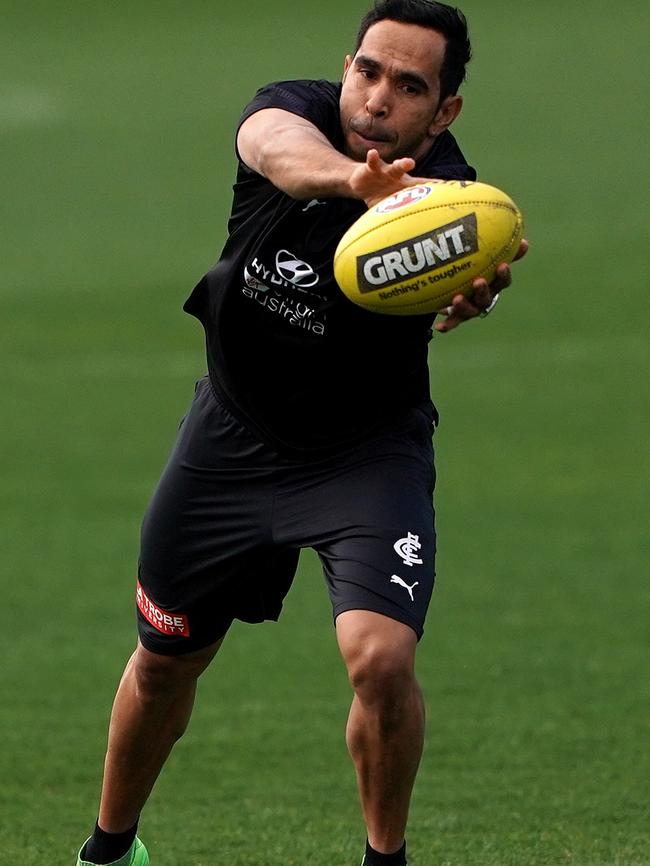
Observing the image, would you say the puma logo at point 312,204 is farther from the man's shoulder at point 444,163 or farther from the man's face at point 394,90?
the man's shoulder at point 444,163

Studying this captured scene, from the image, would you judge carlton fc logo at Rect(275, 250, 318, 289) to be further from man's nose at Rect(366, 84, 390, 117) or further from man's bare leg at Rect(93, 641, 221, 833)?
man's bare leg at Rect(93, 641, 221, 833)

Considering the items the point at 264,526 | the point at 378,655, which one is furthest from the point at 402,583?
the point at 264,526

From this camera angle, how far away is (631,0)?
32.8m

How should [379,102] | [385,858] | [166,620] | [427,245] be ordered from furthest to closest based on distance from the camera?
[166,620]
[385,858]
[379,102]
[427,245]

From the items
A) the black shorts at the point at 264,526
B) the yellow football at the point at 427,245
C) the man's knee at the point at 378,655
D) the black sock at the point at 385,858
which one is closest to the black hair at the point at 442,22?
the yellow football at the point at 427,245

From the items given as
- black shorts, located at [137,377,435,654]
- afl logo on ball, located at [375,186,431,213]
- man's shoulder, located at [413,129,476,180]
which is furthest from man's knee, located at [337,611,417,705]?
man's shoulder, located at [413,129,476,180]

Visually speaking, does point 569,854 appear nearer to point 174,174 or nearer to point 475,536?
point 475,536

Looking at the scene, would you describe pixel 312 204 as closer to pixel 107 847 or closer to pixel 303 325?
pixel 303 325

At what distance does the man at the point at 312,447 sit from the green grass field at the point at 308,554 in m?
0.96

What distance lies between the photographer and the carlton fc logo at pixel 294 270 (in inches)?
211

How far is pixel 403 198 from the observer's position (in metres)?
4.84

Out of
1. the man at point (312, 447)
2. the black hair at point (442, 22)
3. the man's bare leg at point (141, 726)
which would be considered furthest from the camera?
the man's bare leg at point (141, 726)

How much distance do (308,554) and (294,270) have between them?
6072 millimetres

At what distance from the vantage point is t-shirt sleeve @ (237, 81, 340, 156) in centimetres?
535
